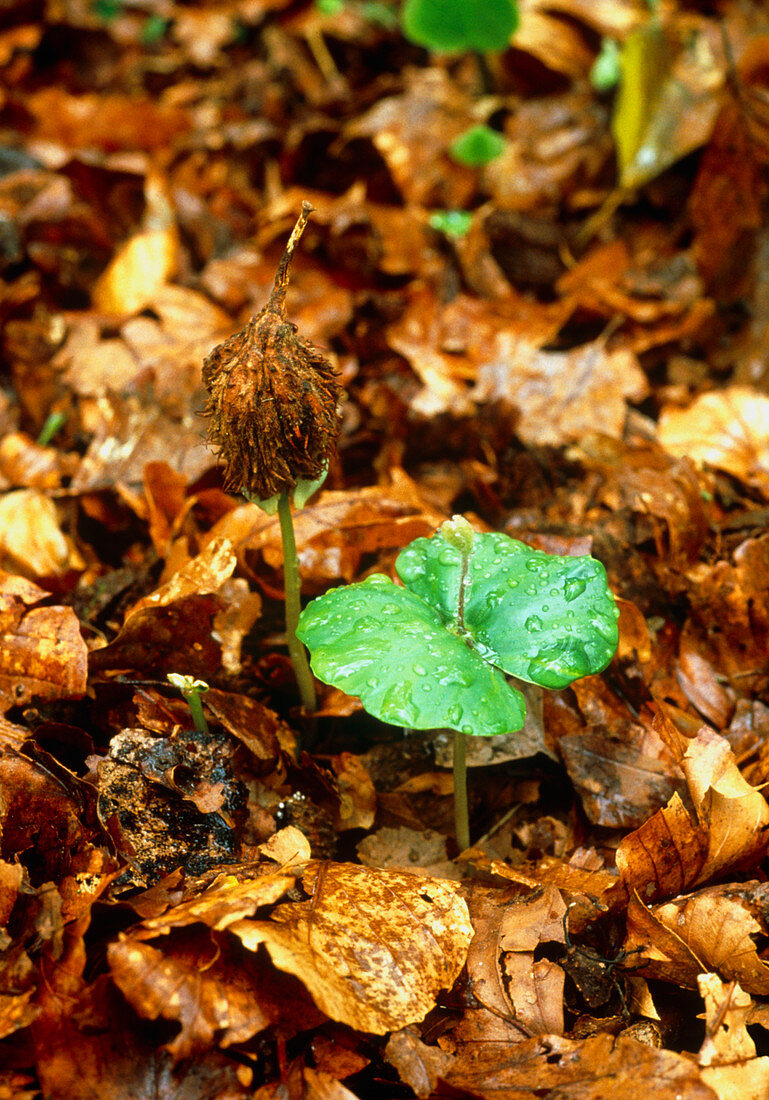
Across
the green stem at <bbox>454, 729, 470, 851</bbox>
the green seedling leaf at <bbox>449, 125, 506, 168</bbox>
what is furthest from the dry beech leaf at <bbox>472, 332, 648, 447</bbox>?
the green stem at <bbox>454, 729, 470, 851</bbox>

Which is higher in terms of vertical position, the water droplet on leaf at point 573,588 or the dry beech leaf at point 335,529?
the water droplet on leaf at point 573,588

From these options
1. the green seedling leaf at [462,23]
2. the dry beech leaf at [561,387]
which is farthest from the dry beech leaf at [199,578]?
the green seedling leaf at [462,23]

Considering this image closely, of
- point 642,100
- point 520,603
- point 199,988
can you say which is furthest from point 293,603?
point 642,100

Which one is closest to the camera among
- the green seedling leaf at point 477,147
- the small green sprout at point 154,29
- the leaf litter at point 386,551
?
the leaf litter at point 386,551

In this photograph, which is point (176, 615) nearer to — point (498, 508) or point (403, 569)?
point (403, 569)

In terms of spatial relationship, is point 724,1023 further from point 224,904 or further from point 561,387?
point 561,387

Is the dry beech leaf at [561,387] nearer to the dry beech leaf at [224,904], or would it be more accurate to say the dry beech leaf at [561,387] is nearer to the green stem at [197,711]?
the green stem at [197,711]

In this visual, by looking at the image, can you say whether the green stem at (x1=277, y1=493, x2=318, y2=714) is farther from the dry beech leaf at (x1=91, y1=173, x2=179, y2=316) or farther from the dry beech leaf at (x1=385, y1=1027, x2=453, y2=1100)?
the dry beech leaf at (x1=91, y1=173, x2=179, y2=316)
